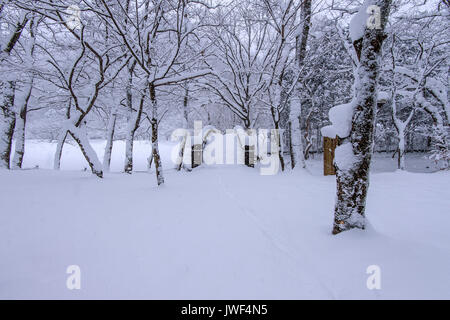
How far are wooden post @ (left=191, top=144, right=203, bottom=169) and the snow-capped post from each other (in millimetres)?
8450

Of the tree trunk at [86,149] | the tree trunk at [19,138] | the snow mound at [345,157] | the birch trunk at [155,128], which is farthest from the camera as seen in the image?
the tree trunk at [19,138]

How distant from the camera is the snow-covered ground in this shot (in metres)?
1.73

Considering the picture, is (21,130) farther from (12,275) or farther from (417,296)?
(417,296)

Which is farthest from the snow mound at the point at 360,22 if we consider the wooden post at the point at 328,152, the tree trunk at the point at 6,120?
the tree trunk at the point at 6,120

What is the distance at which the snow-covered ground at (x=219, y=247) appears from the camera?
1734 mm

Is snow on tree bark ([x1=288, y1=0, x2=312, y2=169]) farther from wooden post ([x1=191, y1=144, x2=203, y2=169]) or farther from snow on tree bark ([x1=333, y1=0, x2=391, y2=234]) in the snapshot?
snow on tree bark ([x1=333, y1=0, x2=391, y2=234])

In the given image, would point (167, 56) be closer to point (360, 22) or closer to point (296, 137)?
point (296, 137)

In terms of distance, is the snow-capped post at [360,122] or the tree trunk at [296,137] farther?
the tree trunk at [296,137]

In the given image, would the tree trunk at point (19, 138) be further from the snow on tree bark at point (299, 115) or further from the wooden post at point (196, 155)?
the snow on tree bark at point (299, 115)

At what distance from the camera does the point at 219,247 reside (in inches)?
94.3

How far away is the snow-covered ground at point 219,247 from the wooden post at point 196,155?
6.33 m

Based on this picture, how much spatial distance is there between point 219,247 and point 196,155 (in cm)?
836

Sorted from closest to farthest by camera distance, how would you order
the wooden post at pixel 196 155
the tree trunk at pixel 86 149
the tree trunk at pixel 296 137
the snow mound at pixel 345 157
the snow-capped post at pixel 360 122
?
1. the snow-capped post at pixel 360 122
2. the snow mound at pixel 345 157
3. the tree trunk at pixel 86 149
4. the tree trunk at pixel 296 137
5. the wooden post at pixel 196 155

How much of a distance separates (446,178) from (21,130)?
1547cm
